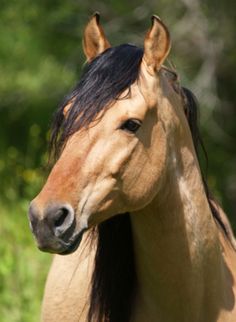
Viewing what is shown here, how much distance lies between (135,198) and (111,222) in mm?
384

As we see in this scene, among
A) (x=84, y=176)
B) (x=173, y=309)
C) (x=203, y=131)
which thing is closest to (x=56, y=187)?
(x=84, y=176)

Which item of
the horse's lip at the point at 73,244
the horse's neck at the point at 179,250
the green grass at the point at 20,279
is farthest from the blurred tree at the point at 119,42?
the horse's lip at the point at 73,244

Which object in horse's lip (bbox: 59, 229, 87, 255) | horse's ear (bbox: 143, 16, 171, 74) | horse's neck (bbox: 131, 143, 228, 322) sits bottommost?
horse's neck (bbox: 131, 143, 228, 322)

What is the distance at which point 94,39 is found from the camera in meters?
4.17

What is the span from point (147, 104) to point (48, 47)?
7.79 metres

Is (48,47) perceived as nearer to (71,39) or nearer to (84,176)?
(71,39)

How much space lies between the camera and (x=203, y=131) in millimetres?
10398

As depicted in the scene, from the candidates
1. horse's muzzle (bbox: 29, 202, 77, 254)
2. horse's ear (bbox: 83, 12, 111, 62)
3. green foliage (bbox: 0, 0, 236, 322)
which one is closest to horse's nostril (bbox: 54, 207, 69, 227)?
horse's muzzle (bbox: 29, 202, 77, 254)

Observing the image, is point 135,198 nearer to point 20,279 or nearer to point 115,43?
point 20,279

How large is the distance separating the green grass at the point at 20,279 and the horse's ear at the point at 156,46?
A: 2.74m

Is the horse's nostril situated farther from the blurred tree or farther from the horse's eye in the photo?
the blurred tree

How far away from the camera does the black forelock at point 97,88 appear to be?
3.63 meters

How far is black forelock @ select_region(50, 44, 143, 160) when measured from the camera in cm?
363

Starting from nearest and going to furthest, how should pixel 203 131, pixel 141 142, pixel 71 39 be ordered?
1. pixel 141 142
2. pixel 203 131
3. pixel 71 39
